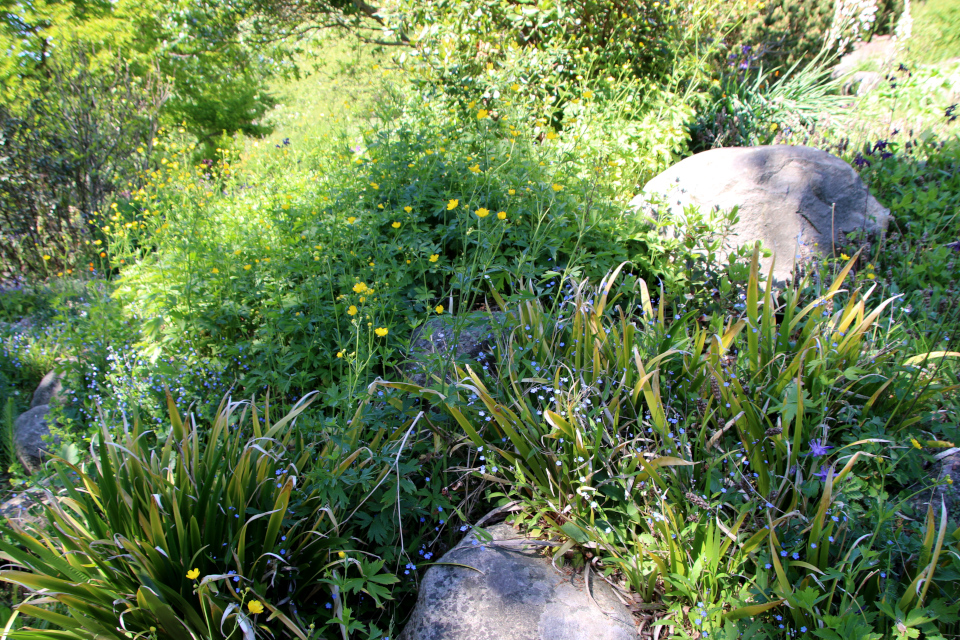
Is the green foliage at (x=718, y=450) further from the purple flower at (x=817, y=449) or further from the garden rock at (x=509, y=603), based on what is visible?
the garden rock at (x=509, y=603)

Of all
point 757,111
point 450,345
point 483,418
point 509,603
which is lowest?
point 509,603

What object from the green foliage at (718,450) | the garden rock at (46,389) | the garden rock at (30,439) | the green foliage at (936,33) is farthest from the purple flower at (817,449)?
the green foliage at (936,33)

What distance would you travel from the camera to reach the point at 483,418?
2361mm

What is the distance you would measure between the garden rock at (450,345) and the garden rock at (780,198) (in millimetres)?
1514

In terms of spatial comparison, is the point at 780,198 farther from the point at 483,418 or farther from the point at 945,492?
the point at 483,418

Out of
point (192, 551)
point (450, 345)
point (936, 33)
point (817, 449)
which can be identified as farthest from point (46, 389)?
point (936, 33)

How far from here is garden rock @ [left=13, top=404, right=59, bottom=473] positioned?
3094mm

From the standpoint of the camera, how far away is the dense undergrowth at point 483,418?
5.70 feet

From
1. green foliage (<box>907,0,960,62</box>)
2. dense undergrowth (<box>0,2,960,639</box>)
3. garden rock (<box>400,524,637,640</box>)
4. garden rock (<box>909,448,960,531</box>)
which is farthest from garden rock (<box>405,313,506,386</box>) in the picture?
green foliage (<box>907,0,960,62</box>)

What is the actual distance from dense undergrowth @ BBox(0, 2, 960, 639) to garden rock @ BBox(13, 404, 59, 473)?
0.34 metres

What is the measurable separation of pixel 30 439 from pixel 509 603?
300cm

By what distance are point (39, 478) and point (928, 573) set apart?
3166mm

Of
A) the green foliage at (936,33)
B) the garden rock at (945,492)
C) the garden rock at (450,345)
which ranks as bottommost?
the garden rock at (945,492)

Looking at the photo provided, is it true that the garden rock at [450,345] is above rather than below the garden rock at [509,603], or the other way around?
above
